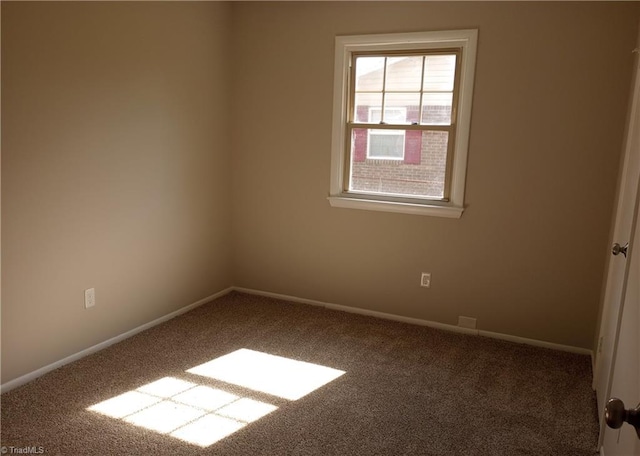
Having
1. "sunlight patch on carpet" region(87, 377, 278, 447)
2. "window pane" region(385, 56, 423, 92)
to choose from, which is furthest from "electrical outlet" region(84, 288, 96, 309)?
"window pane" region(385, 56, 423, 92)

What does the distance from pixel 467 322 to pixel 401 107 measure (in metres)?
1.66

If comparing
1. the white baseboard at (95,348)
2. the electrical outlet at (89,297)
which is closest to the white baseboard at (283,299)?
the white baseboard at (95,348)

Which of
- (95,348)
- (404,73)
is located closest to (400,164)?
(404,73)

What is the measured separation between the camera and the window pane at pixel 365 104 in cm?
371

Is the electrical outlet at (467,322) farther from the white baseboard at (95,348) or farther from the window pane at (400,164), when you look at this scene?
the white baseboard at (95,348)

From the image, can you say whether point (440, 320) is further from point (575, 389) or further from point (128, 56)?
point (128, 56)

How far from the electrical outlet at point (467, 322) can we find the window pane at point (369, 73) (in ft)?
5.97

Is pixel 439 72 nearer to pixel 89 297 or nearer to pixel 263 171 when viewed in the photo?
pixel 263 171

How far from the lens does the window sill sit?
3537 mm

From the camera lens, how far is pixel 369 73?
12.1ft

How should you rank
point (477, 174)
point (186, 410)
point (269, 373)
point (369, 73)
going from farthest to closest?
1. point (369, 73)
2. point (477, 174)
3. point (269, 373)
4. point (186, 410)

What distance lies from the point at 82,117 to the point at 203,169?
1.18 metres

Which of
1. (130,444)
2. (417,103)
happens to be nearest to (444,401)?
(130,444)

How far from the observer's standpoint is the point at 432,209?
11.7ft
